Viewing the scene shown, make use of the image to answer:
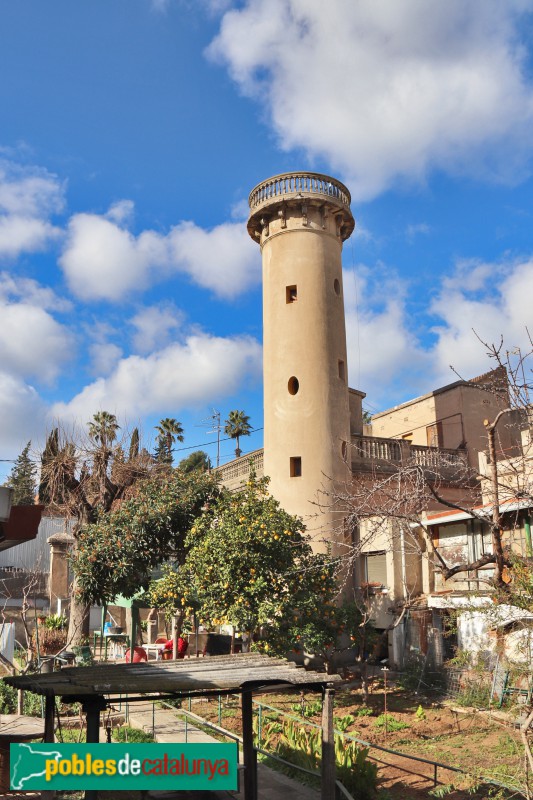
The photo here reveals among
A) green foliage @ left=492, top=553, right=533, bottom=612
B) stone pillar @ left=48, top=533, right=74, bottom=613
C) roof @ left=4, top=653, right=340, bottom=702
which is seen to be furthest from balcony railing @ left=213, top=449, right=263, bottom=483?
green foliage @ left=492, top=553, right=533, bottom=612

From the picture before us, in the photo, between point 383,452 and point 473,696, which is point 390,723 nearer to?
point 473,696

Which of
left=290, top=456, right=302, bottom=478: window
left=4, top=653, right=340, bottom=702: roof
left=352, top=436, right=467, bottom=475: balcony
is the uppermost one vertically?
left=352, top=436, right=467, bottom=475: balcony

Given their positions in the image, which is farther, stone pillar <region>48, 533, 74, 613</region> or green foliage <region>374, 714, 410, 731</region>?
stone pillar <region>48, 533, 74, 613</region>

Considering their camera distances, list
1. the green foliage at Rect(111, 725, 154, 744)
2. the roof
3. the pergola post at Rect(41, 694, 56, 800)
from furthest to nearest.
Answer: the green foliage at Rect(111, 725, 154, 744)
the pergola post at Rect(41, 694, 56, 800)
the roof

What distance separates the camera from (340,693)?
67.1 ft

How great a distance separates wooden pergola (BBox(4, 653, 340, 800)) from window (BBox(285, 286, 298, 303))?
16541mm

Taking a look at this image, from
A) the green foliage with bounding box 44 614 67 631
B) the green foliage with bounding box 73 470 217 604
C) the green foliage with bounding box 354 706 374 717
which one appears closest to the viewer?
the green foliage with bounding box 354 706 374 717

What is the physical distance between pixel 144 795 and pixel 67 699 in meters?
3.90

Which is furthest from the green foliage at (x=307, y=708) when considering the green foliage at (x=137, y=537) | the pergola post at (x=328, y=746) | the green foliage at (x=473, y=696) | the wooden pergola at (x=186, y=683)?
the pergola post at (x=328, y=746)

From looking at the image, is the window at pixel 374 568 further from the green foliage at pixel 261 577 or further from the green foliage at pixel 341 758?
the green foliage at pixel 341 758

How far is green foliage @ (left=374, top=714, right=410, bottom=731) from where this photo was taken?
16.8 meters

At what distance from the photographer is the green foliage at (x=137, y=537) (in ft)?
70.1

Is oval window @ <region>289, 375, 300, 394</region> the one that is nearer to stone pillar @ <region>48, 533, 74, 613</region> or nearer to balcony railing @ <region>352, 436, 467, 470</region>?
balcony railing @ <region>352, 436, 467, 470</region>

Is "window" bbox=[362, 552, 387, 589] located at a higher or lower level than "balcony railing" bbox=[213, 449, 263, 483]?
lower
